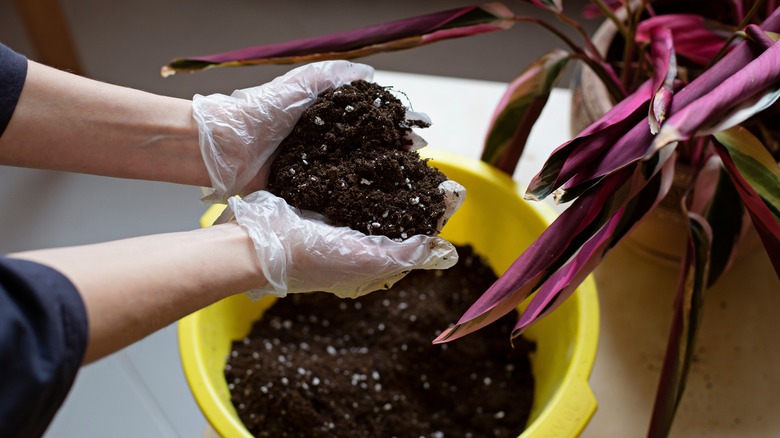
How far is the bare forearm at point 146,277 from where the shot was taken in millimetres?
574

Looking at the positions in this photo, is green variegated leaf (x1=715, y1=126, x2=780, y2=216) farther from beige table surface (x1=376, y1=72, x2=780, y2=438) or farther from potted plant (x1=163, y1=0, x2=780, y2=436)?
beige table surface (x1=376, y1=72, x2=780, y2=438)

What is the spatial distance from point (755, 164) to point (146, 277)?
0.65 m

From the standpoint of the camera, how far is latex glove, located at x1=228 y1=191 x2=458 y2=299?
763mm

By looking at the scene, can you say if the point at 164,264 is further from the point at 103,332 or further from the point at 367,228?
the point at 367,228

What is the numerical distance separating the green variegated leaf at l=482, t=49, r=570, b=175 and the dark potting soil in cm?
22

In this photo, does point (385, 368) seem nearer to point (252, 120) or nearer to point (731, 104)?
point (252, 120)

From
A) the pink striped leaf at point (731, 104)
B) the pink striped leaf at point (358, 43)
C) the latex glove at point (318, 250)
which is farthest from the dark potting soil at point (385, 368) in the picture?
the pink striped leaf at point (731, 104)

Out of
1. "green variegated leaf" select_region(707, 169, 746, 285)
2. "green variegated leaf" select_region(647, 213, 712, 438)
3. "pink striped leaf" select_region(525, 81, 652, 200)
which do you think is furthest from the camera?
"green variegated leaf" select_region(707, 169, 746, 285)

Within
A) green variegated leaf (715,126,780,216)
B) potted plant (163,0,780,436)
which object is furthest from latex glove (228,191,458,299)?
green variegated leaf (715,126,780,216)

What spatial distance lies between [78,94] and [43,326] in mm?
357

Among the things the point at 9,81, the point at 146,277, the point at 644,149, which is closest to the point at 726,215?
the point at 644,149

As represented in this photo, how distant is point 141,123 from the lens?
82 centimetres

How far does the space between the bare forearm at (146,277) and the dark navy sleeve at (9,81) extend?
0.21 m

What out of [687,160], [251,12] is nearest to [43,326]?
[687,160]
